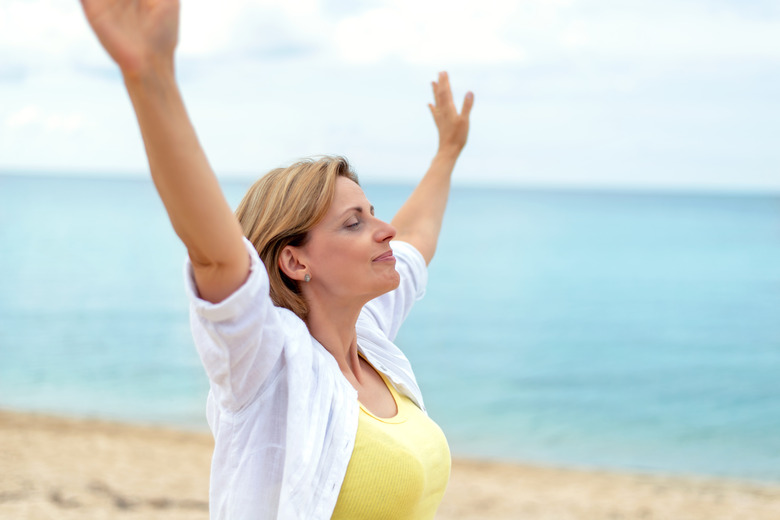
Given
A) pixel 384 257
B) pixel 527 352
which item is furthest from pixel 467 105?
pixel 527 352

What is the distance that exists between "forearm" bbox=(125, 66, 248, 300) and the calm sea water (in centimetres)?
872

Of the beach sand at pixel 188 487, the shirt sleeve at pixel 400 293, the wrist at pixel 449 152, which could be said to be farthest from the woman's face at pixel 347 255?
the beach sand at pixel 188 487

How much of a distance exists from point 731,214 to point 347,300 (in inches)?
3572

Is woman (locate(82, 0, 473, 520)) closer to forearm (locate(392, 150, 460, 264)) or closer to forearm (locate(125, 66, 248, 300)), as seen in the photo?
forearm (locate(125, 66, 248, 300))

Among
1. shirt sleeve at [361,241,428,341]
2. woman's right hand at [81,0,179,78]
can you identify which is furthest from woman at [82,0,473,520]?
shirt sleeve at [361,241,428,341]

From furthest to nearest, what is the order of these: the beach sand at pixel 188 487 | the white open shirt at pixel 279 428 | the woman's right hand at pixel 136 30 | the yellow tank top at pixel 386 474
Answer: the beach sand at pixel 188 487 → the yellow tank top at pixel 386 474 → the white open shirt at pixel 279 428 → the woman's right hand at pixel 136 30

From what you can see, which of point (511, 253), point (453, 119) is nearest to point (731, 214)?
point (511, 253)

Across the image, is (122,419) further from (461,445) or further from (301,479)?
(301,479)

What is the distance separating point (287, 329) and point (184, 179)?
0.52 metres

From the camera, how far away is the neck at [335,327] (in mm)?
1986

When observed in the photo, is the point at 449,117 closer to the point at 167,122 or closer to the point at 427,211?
the point at 427,211

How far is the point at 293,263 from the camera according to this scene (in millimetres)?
1951

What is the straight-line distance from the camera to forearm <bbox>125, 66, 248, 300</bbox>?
127 centimetres

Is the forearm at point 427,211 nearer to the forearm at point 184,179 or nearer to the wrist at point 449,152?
the wrist at point 449,152
